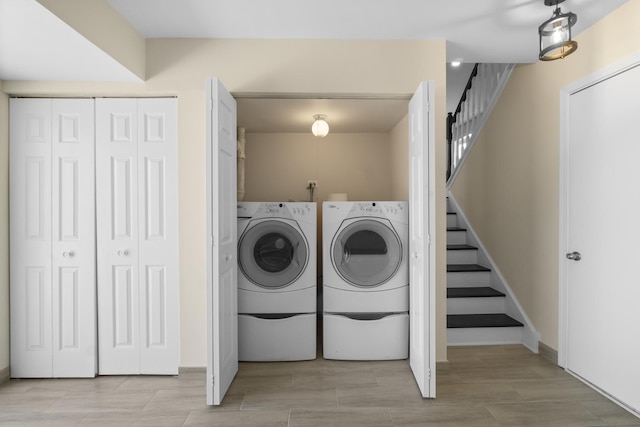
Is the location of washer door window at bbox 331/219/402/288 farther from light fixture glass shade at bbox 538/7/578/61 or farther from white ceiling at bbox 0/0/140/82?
white ceiling at bbox 0/0/140/82

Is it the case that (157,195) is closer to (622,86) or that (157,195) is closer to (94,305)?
(94,305)

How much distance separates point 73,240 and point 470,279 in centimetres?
346

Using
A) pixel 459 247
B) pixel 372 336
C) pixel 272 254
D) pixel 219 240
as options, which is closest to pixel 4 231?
pixel 219 240

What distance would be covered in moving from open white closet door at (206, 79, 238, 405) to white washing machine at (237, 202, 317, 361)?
0.40m

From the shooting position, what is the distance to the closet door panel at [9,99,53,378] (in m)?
2.86

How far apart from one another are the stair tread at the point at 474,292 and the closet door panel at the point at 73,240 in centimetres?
296

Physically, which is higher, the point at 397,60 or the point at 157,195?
the point at 397,60

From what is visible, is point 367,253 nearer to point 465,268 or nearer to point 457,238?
point 465,268

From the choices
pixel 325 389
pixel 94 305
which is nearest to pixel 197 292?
pixel 94 305

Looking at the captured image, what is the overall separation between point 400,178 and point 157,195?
2.32 m

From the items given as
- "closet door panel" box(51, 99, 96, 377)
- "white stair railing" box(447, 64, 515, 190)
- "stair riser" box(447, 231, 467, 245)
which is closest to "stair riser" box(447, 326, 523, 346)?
"stair riser" box(447, 231, 467, 245)

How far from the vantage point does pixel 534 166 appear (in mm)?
3316

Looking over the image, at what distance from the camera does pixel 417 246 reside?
268 centimetres

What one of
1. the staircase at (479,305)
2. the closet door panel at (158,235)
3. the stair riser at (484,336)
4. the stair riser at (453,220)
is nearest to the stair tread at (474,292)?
the staircase at (479,305)
